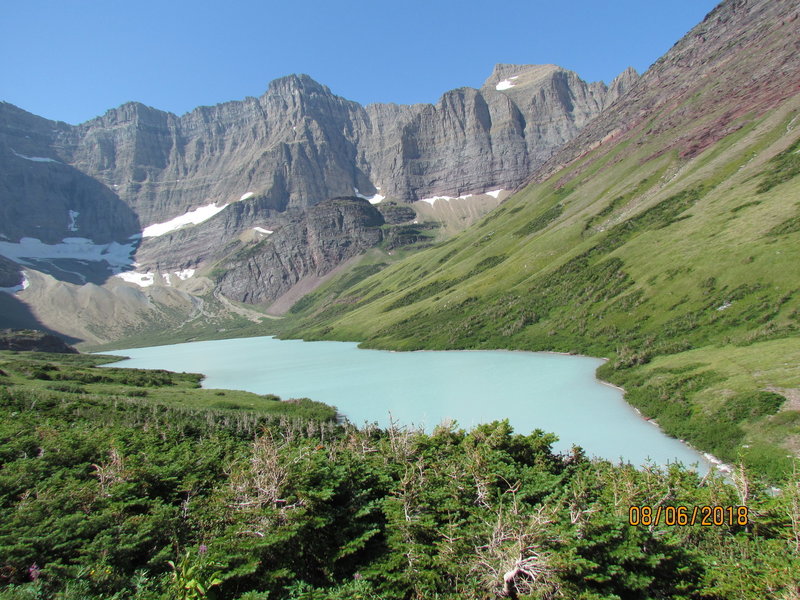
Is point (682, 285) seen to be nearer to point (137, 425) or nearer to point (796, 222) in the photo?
point (796, 222)

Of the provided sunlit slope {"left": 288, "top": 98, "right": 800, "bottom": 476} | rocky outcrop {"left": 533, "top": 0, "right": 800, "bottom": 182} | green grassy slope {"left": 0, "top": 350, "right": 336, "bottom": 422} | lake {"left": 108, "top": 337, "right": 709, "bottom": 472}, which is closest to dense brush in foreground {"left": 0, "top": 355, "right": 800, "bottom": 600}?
lake {"left": 108, "top": 337, "right": 709, "bottom": 472}

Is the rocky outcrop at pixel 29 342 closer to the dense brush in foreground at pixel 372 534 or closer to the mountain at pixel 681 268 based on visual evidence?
the mountain at pixel 681 268

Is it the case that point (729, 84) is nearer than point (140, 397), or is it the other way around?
point (140, 397)

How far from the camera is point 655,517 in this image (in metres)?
14.1

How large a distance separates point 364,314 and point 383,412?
118141 millimetres

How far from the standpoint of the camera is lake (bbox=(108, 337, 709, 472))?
3584 cm

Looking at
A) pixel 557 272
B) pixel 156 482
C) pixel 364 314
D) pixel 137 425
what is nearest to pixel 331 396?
pixel 137 425

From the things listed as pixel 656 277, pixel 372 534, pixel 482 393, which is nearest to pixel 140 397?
pixel 482 393

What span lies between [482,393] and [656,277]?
1689 inches

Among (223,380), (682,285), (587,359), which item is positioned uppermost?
(682,285)

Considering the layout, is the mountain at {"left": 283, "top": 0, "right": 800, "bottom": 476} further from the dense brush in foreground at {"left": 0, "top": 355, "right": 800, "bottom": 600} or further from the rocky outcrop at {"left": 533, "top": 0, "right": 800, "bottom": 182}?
the dense brush in foreground at {"left": 0, "top": 355, "right": 800, "bottom": 600}

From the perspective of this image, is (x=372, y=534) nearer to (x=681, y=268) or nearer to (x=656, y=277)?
(x=681, y=268)

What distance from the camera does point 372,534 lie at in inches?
520

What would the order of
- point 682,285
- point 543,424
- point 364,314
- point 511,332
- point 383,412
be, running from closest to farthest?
point 543,424
point 383,412
point 682,285
point 511,332
point 364,314
